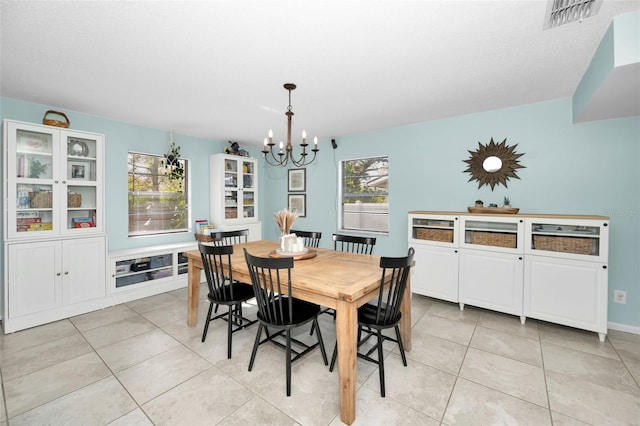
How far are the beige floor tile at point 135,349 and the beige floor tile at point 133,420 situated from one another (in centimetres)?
61

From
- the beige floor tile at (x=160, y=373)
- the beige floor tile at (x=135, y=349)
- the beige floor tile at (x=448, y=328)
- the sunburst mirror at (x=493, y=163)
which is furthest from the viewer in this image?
the sunburst mirror at (x=493, y=163)

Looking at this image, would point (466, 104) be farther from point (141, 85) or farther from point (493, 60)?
point (141, 85)

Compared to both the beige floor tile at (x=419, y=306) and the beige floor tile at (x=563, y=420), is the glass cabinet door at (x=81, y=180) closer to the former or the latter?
the beige floor tile at (x=419, y=306)

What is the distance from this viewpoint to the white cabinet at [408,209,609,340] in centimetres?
269

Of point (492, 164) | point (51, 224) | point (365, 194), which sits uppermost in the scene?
point (492, 164)

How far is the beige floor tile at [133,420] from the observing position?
170 cm

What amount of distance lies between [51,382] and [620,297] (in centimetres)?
512

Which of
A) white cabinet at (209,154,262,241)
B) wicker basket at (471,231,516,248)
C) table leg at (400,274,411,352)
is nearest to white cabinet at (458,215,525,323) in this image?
wicker basket at (471,231,516,248)

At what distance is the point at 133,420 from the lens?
1.73 meters

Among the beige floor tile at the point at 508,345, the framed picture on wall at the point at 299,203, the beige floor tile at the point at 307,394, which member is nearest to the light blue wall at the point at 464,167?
the framed picture on wall at the point at 299,203

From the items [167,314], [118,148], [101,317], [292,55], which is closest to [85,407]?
[167,314]

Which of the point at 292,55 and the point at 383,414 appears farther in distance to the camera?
the point at 292,55

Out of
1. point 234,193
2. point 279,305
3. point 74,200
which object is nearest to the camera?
point 279,305

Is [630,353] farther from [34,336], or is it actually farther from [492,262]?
[34,336]
